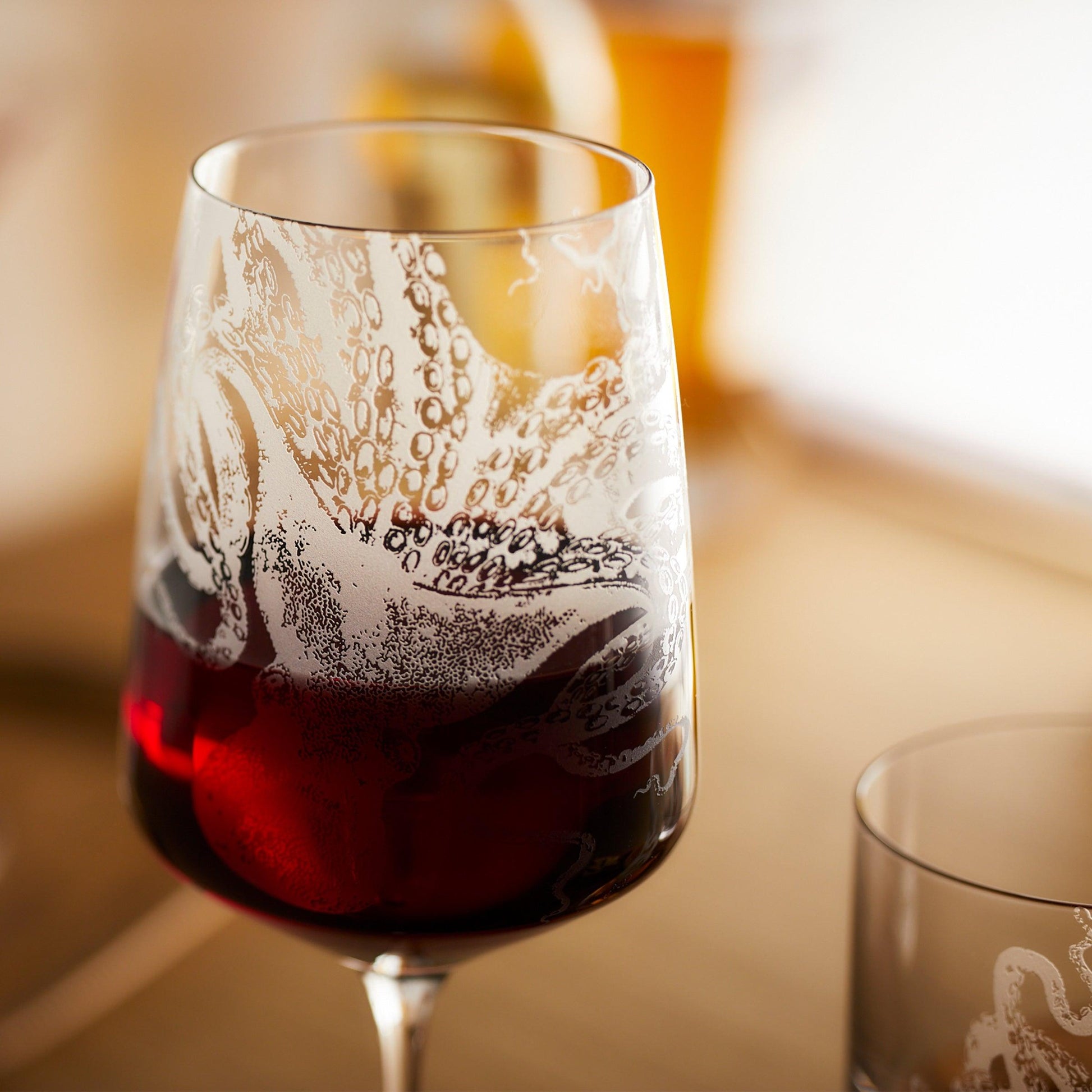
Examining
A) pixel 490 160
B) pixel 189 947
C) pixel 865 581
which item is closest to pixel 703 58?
pixel 865 581

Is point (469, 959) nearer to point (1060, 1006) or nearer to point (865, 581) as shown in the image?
point (1060, 1006)

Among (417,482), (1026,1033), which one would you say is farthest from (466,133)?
(1026,1033)

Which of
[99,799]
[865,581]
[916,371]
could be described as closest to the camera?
[99,799]

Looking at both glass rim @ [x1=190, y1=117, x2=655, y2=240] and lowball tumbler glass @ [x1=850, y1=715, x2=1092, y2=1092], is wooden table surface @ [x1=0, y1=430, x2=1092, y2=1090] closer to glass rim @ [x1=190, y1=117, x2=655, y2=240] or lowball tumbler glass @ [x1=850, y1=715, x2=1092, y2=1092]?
lowball tumbler glass @ [x1=850, y1=715, x2=1092, y2=1092]

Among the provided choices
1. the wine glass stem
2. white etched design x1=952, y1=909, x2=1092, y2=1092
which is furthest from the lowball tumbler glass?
the wine glass stem

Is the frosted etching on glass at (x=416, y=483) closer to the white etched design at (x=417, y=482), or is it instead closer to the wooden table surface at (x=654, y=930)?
the white etched design at (x=417, y=482)

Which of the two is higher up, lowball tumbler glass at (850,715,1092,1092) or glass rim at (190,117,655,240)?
glass rim at (190,117,655,240)

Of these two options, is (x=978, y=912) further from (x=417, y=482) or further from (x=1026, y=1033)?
(x=417, y=482)
